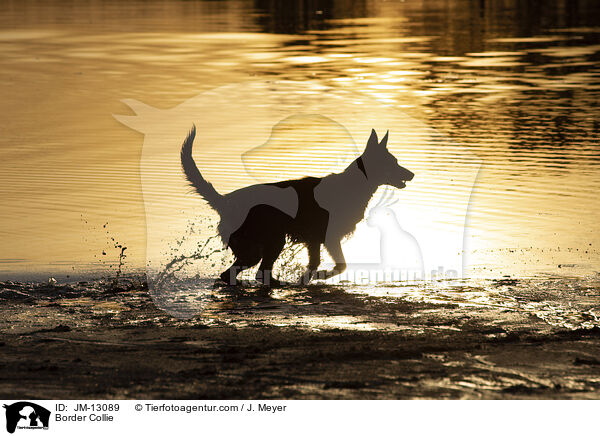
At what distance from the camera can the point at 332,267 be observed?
955 cm

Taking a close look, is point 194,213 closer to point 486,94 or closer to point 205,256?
point 205,256

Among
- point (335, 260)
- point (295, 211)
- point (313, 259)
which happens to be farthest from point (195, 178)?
point (335, 260)

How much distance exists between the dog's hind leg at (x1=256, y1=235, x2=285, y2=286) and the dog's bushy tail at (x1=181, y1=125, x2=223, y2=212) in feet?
2.08

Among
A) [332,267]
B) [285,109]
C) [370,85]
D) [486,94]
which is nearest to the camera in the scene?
[332,267]

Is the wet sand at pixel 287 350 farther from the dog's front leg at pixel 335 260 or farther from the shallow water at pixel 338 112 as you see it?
the shallow water at pixel 338 112

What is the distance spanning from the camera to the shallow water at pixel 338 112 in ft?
34.8

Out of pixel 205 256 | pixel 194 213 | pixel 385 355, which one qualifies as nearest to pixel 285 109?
pixel 194 213

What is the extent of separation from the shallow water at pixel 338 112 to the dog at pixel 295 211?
83cm

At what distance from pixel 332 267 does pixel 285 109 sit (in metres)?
8.97

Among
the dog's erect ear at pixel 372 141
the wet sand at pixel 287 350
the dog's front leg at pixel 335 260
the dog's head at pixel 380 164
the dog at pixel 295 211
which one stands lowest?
the wet sand at pixel 287 350

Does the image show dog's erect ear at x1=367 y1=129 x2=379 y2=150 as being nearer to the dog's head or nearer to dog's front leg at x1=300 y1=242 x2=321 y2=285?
the dog's head
